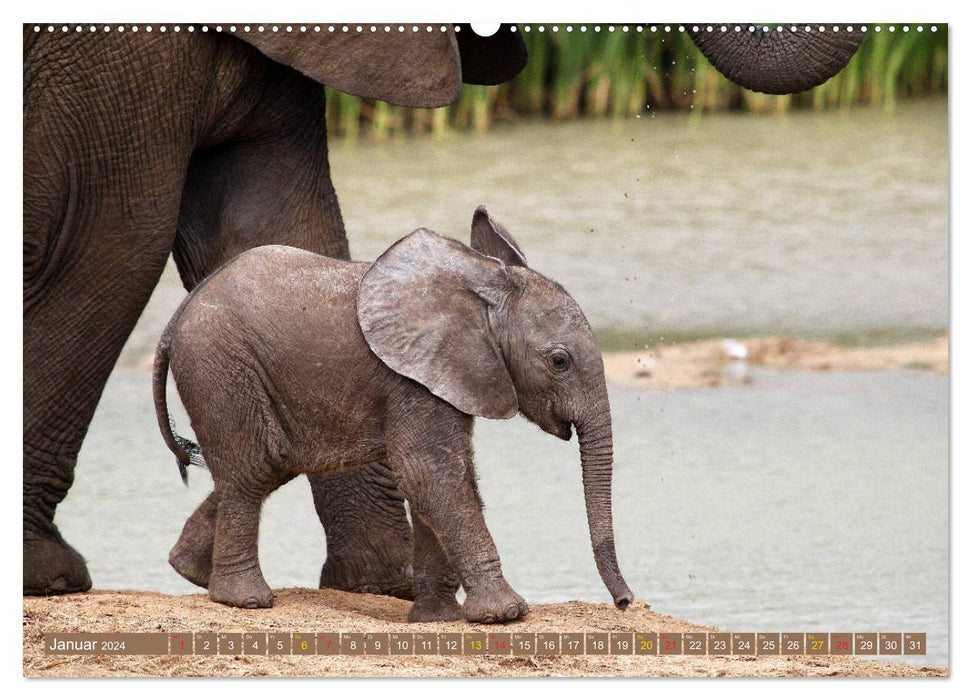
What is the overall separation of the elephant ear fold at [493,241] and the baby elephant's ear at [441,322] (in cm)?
7

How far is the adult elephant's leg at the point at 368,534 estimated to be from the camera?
5.14m

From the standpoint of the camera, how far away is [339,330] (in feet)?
14.6

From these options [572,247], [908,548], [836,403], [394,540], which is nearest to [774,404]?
[836,403]

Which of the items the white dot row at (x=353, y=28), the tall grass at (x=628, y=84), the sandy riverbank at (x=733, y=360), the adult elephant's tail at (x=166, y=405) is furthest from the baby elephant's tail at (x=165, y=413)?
the sandy riverbank at (x=733, y=360)

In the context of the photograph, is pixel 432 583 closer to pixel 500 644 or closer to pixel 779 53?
pixel 500 644

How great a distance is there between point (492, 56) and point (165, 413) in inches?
43.7

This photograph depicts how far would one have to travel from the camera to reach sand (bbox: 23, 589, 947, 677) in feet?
14.3

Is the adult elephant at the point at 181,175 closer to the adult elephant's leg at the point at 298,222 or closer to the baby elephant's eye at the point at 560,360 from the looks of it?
the adult elephant's leg at the point at 298,222

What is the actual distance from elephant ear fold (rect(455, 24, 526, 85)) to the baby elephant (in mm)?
616

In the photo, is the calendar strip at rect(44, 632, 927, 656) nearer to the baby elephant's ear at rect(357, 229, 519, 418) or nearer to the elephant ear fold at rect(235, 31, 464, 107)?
the baby elephant's ear at rect(357, 229, 519, 418)

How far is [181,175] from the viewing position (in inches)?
190

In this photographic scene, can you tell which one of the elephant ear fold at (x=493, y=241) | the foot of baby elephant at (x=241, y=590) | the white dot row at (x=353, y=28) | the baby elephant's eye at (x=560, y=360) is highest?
the white dot row at (x=353, y=28)

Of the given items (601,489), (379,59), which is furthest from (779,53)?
(601,489)

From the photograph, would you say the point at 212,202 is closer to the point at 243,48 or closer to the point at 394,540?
the point at 243,48
